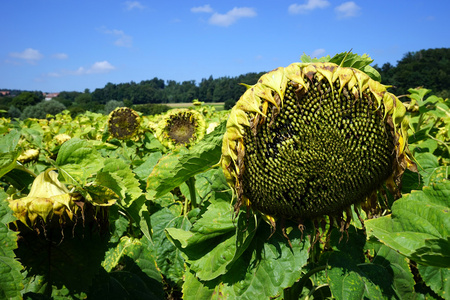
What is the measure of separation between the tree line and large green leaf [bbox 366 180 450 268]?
6.32 meters

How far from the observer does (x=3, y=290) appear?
1.22 m

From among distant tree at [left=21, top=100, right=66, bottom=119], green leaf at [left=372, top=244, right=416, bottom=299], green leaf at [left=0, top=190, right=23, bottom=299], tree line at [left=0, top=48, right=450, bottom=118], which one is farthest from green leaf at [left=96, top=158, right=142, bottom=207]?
distant tree at [left=21, top=100, right=66, bottom=119]

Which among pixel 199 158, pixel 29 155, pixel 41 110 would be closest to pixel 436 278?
pixel 199 158

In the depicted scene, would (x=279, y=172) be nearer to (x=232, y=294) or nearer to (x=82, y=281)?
(x=232, y=294)

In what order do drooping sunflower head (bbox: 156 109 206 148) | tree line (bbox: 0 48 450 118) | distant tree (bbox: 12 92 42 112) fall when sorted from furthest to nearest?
distant tree (bbox: 12 92 42 112), tree line (bbox: 0 48 450 118), drooping sunflower head (bbox: 156 109 206 148)

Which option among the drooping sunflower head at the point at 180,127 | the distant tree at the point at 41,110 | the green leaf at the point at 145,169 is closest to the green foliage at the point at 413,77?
the drooping sunflower head at the point at 180,127

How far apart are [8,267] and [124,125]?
5.46 meters

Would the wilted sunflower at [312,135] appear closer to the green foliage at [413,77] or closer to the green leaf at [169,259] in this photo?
the green leaf at [169,259]

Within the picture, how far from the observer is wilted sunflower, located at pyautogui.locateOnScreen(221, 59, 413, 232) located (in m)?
1.33

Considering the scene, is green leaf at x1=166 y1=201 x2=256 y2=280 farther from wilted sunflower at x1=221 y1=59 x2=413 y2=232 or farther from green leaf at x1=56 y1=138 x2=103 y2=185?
green leaf at x1=56 y1=138 x2=103 y2=185

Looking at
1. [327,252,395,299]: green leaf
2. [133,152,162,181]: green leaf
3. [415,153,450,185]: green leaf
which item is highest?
[415,153,450,185]: green leaf

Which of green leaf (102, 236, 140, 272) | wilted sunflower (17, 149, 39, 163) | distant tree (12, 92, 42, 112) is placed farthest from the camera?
distant tree (12, 92, 42, 112)

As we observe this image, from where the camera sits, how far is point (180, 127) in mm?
5492

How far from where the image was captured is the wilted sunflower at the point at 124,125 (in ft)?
21.1
